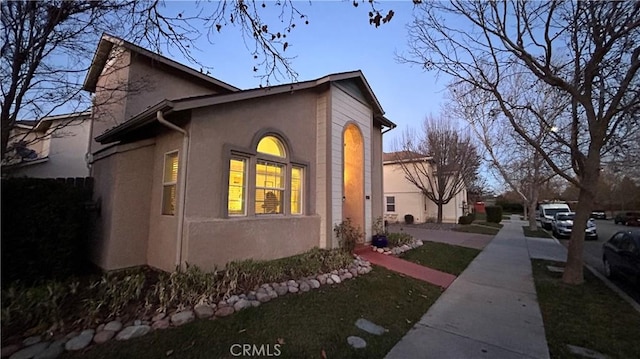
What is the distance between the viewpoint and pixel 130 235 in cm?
643

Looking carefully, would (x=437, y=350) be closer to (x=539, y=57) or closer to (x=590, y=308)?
(x=590, y=308)

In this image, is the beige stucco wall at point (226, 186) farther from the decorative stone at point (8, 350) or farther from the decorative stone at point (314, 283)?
the decorative stone at point (8, 350)

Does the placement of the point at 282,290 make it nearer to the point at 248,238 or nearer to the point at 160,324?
the point at 248,238

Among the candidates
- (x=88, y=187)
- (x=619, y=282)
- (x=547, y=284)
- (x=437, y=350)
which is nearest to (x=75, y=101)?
(x=88, y=187)

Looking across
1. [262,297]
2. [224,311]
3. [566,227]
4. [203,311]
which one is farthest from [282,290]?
[566,227]

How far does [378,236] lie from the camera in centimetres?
1009

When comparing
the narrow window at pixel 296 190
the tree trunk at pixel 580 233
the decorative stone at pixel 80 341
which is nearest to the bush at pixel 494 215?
the tree trunk at pixel 580 233

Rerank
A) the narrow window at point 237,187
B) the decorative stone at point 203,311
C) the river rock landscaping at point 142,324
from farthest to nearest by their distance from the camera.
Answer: the narrow window at point 237,187
the decorative stone at point 203,311
the river rock landscaping at point 142,324

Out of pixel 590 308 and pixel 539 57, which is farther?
pixel 539 57

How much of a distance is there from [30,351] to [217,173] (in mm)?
3833

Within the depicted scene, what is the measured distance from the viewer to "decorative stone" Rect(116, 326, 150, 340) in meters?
3.70

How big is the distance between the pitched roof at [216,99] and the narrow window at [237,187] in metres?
1.44

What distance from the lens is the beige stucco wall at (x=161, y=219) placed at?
5.93 m

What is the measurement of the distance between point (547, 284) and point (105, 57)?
45.7 ft
